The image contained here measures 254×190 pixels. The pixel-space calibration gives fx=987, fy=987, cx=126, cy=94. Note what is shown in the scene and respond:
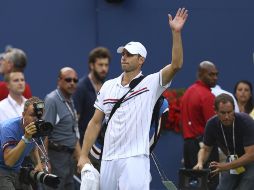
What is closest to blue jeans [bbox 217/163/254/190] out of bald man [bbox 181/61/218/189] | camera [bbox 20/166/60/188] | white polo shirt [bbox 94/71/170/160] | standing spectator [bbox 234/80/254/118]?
bald man [bbox 181/61/218/189]

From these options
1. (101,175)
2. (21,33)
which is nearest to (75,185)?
(21,33)

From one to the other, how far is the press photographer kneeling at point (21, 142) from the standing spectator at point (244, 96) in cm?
418

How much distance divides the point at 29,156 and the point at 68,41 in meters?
4.56

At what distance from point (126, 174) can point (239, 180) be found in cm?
239

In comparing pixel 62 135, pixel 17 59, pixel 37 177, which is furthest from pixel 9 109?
pixel 37 177

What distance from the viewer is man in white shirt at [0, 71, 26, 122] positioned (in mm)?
11547

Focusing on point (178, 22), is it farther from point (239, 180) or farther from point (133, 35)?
point (133, 35)

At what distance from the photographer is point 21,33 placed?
14.5 m

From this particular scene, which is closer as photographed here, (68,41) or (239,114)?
(239,114)

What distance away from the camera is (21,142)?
30.6ft

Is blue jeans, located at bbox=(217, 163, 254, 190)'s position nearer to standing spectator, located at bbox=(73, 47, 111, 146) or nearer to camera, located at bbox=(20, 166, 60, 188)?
standing spectator, located at bbox=(73, 47, 111, 146)

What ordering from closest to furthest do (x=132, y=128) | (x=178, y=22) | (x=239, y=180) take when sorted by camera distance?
1. (x=178, y=22)
2. (x=132, y=128)
3. (x=239, y=180)

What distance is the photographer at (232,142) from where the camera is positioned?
34.5 feet

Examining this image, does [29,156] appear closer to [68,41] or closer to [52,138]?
[52,138]
